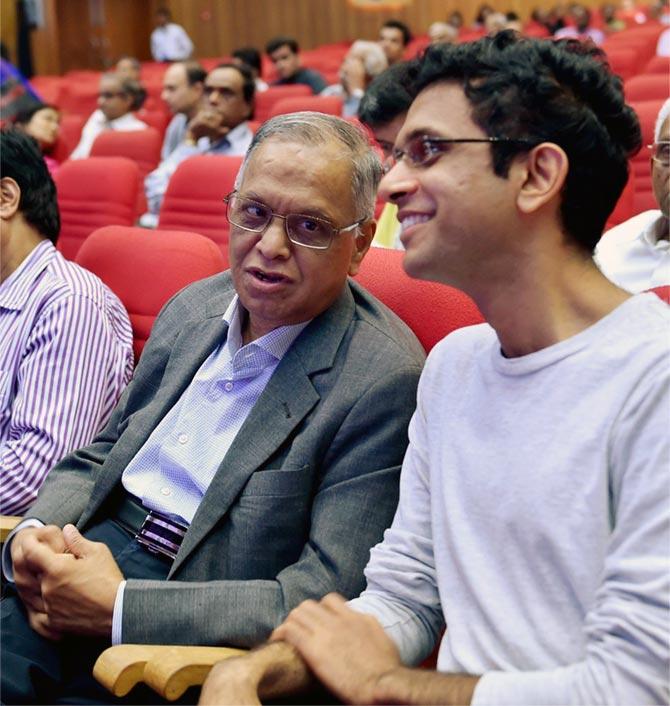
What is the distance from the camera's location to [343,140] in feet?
4.37

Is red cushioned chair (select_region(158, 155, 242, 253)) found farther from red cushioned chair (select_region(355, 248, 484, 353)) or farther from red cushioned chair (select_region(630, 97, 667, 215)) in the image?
red cushioned chair (select_region(355, 248, 484, 353))

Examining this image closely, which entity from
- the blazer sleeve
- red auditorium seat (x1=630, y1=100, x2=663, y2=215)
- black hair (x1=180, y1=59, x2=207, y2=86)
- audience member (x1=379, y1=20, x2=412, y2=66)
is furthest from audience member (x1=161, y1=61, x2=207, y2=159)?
the blazer sleeve

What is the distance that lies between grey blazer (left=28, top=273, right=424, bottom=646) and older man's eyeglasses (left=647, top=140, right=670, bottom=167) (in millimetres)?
670

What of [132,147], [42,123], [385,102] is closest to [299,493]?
[385,102]

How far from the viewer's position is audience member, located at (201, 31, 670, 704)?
84 centimetres

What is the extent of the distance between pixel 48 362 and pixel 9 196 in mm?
398

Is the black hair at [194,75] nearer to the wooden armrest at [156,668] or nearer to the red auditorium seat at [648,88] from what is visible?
the red auditorium seat at [648,88]

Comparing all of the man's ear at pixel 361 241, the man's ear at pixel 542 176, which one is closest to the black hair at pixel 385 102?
the man's ear at pixel 361 241

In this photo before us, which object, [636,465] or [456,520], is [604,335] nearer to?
[636,465]

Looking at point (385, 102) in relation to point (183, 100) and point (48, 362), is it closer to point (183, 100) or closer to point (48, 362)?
point (48, 362)

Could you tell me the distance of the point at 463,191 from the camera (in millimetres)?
953

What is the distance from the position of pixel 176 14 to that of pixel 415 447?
38.3ft

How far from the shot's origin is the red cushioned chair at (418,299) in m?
1.40

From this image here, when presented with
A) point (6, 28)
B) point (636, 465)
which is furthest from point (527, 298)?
point (6, 28)
